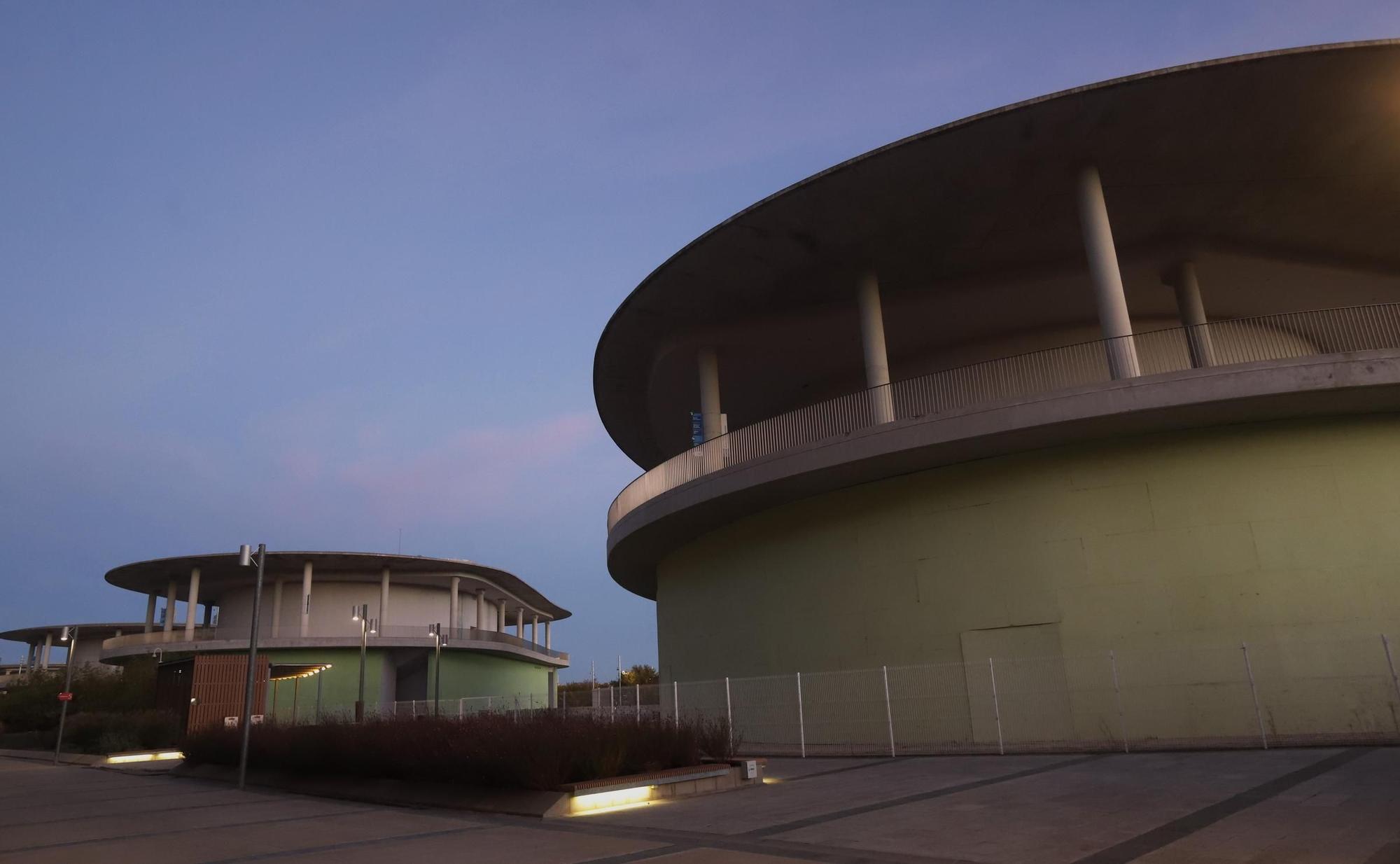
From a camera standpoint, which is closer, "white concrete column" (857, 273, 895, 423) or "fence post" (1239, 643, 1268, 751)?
"fence post" (1239, 643, 1268, 751)

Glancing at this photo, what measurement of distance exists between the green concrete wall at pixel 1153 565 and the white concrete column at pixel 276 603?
41.1 metres

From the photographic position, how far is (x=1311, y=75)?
54.7ft

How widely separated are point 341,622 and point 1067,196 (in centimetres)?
4617

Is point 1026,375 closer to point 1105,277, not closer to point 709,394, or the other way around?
point 1105,277

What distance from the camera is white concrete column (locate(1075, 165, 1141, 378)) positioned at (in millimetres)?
17422

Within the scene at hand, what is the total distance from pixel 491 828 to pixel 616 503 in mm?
16566

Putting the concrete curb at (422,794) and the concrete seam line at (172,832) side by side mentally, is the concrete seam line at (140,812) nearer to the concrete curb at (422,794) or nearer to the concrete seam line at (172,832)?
the concrete curb at (422,794)

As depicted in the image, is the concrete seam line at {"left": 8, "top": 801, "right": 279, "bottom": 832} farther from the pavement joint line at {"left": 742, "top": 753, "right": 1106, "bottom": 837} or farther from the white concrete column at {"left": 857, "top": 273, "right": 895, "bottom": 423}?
the white concrete column at {"left": 857, "top": 273, "right": 895, "bottom": 423}

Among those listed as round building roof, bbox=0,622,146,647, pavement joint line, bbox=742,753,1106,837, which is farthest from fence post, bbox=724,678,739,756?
round building roof, bbox=0,622,146,647

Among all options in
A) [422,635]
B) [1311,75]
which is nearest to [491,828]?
[1311,75]

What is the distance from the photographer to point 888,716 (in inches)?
730

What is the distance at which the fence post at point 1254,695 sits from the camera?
15.4 metres

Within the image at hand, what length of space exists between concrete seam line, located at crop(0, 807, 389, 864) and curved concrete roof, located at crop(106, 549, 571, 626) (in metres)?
38.9

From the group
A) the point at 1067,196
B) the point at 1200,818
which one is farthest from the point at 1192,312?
the point at 1200,818
